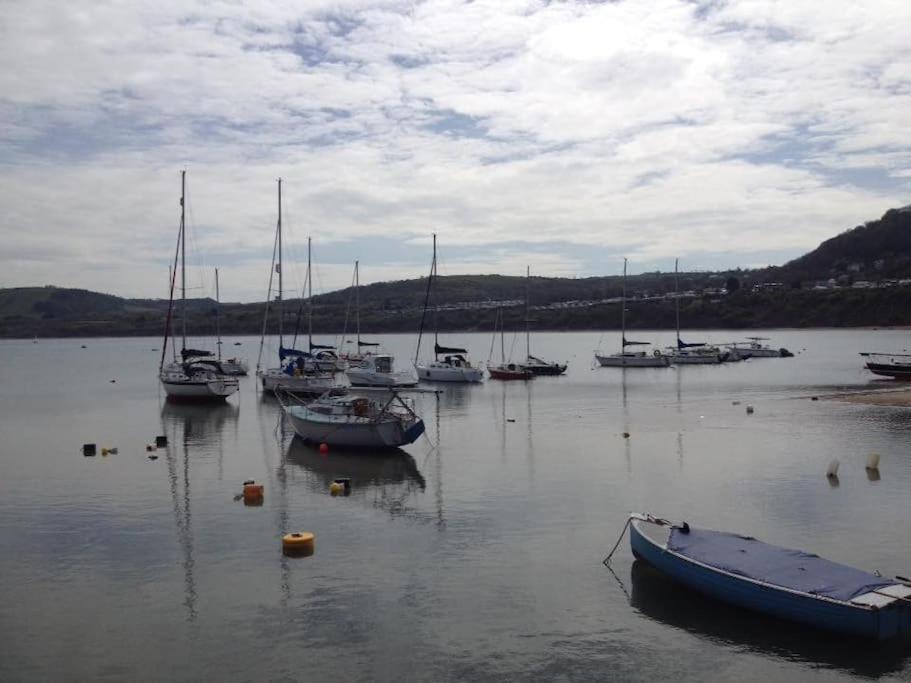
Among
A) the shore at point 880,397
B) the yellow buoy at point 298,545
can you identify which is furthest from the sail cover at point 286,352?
the yellow buoy at point 298,545

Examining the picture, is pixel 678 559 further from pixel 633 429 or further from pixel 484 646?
pixel 633 429

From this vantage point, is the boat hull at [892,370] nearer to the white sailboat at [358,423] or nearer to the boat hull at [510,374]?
the boat hull at [510,374]

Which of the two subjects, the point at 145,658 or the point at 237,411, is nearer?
the point at 145,658

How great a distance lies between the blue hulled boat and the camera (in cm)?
1648

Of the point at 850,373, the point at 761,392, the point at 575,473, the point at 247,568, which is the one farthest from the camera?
the point at 850,373

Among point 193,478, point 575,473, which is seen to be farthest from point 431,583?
point 193,478

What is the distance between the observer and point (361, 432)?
129 ft

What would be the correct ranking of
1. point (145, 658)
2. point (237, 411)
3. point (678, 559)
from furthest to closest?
point (237, 411)
point (678, 559)
point (145, 658)

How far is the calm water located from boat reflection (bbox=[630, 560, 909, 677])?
0.06 metres

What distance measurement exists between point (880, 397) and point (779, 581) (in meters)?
47.8

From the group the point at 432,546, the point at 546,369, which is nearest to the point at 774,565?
the point at 432,546

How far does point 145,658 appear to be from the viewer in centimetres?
1672

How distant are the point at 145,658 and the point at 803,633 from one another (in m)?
12.9

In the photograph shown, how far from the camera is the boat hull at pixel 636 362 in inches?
4215
